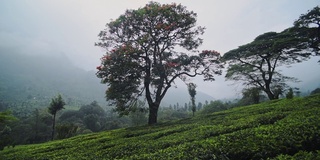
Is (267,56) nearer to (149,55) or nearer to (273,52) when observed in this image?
(273,52)

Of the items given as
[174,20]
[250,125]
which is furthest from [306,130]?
[174,20]

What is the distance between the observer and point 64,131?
36438mm

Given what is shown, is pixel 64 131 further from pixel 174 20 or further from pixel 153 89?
pixel 174 20

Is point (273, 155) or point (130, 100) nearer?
point (273, 155)

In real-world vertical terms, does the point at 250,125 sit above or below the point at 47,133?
above

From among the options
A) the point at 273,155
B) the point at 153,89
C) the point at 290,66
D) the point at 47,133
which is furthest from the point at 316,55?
the point at 47,133

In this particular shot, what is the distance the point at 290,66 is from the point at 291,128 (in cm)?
2911

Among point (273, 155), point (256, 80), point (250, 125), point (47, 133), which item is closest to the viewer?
point (273, 155)

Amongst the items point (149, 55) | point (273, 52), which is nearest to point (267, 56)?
point (273, 52)

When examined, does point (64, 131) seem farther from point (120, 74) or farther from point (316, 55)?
point (316, 55)

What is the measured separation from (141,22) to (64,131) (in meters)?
25.1

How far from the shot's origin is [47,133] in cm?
6462

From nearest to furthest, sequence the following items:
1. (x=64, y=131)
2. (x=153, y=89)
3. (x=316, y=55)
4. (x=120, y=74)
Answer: (x=120, y=74) → (x=153, y=89) → (x=316, y=55) → (x=64, y=131)

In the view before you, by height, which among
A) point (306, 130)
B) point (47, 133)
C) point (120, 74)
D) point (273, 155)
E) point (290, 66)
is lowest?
point (47, 133)
